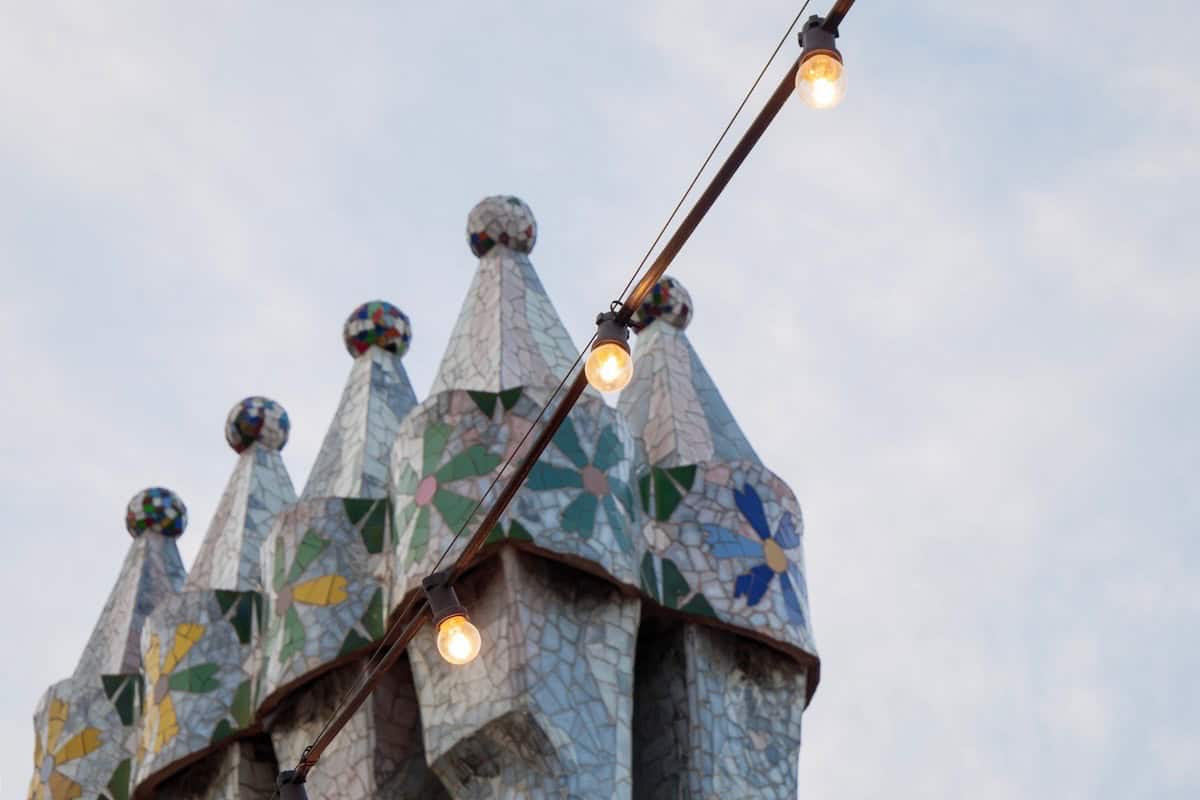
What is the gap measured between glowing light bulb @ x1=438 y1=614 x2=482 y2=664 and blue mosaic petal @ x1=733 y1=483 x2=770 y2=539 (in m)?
5.64

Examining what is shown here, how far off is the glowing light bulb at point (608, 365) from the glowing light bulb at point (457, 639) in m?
→ 1.30

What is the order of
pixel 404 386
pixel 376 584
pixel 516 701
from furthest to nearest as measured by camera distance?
pixel 404 386
pixel 376 584
pixel 516 701

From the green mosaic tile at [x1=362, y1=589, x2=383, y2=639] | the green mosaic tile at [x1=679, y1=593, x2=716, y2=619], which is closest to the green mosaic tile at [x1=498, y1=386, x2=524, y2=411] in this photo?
the green mosaic tile at [x1=362, y1=589, x2=383, y2=639]

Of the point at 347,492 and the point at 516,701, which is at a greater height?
the point at 347,492

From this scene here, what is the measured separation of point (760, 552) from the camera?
45.2 feet

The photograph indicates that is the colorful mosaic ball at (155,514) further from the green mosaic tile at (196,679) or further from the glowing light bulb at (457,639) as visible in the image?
the glowing light bulb at (457,639)

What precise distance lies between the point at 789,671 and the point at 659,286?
3.13 m

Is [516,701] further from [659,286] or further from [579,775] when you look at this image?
[659,286]

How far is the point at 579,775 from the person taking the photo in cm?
1231

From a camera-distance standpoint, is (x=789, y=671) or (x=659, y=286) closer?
(x=789, y=671)

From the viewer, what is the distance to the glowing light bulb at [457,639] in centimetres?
834

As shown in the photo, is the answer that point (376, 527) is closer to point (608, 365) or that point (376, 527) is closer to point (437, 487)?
point (437, 487)

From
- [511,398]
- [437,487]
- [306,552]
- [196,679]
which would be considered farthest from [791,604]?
[196,679]

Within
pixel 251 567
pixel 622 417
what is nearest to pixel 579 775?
pixel 622 417
